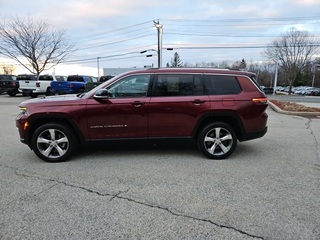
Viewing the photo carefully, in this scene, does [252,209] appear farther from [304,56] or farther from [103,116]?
[304,56]

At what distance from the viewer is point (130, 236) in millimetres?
2619

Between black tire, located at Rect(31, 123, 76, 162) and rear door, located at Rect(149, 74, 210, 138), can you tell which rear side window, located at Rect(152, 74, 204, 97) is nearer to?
rear door, located at Rect(149, 74, 210, 138)

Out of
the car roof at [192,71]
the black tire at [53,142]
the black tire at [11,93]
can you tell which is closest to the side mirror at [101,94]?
the car roof at [192,71]

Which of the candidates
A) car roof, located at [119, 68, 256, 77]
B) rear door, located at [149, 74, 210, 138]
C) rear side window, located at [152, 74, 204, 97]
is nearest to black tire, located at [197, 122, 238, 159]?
rear door, located at [149, 74, 210, 138]

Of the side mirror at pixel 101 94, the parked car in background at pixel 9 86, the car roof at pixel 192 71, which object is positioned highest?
the car roof at pixel 192 71

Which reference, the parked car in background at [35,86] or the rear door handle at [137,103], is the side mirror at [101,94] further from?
the parked car in background at [35,86]

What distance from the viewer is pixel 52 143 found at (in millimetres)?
4805

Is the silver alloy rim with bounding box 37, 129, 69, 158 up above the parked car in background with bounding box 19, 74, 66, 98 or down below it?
below

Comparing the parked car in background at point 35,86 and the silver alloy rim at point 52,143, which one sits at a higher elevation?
the parked car in background at point 35,86

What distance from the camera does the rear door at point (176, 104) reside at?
484 cm

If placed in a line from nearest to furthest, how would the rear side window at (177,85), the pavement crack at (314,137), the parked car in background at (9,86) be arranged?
the rear side window at (177,85) < the pavement crack at (314,137) < the parked car in background at (9,86)

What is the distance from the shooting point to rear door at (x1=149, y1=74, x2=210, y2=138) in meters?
4.84

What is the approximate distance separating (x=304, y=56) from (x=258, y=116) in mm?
52193

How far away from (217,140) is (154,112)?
1.33 meters
